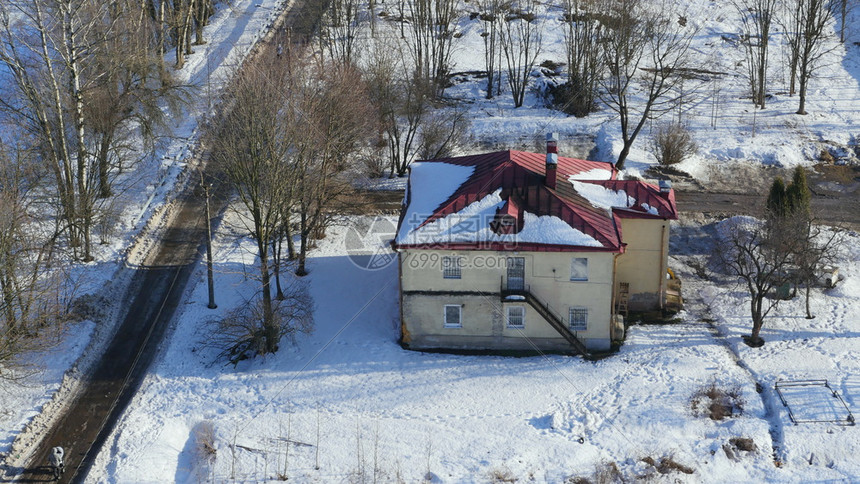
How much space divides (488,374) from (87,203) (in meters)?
20.8

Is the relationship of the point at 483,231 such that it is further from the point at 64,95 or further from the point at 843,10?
the point at 843,10

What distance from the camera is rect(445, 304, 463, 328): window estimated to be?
37.7 meters

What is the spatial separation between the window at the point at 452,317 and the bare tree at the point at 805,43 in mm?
33294

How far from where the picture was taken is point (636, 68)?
6178 centimetres

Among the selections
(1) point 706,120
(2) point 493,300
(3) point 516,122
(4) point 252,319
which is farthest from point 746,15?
(4) point 252,319

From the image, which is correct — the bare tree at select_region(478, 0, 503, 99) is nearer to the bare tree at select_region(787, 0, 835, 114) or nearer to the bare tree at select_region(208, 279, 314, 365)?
the bare tree at select_region(787, 0, 835, 114)

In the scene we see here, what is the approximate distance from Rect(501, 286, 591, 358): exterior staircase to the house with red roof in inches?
1.6

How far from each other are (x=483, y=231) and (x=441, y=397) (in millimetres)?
6781

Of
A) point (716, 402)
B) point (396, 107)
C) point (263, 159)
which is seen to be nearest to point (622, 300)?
point (716, 402)

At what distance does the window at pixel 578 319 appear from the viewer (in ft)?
123

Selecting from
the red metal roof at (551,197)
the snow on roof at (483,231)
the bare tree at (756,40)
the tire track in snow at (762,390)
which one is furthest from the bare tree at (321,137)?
the bare tree at (756,40)

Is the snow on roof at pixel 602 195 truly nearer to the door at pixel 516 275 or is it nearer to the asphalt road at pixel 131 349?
the door at pixel 516 275

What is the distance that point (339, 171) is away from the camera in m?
46.7

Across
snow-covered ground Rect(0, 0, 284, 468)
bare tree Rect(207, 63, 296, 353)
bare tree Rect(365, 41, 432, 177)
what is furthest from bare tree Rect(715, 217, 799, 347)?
snow-covered ground Rect(0, 0, 284, 468)
